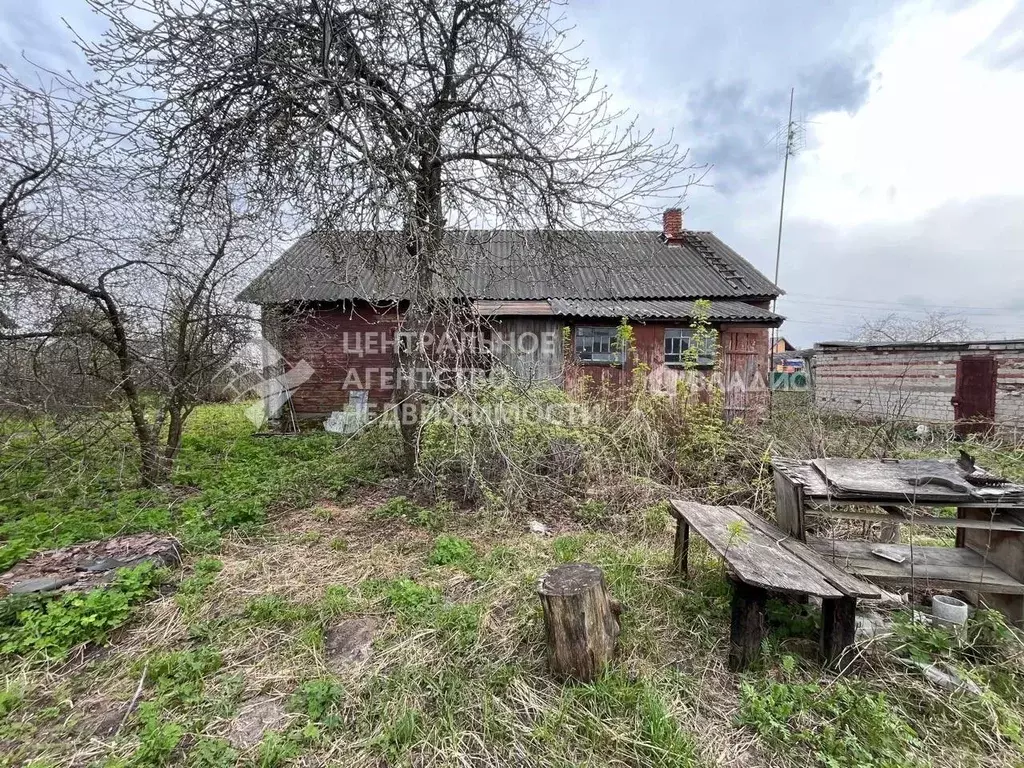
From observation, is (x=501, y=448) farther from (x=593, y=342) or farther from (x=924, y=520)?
(x=593, y=342)

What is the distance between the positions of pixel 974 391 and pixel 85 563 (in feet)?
45.0

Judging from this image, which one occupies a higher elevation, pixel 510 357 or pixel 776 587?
pixel 510 357

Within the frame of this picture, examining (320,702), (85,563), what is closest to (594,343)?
(320,702)

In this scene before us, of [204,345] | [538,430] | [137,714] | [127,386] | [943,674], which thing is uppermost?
[204,345]

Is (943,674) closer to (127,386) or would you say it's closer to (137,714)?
(137,714)

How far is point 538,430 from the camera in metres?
5.20

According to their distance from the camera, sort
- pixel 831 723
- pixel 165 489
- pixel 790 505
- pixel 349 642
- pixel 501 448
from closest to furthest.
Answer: pixel 831 723
pixel 349 642
pixel 790 505
pixel 501 448
pixel 165 489

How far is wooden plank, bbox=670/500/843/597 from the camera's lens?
214 centimetres

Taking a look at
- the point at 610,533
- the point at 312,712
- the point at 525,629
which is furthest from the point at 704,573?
the point at 312,712

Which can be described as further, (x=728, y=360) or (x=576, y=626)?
(x=728, y=360)

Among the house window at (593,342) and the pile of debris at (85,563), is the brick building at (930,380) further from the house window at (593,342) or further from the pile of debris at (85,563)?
the pile of debris at (85,563)

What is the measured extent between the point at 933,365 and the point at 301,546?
1275cm

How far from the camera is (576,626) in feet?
7.15

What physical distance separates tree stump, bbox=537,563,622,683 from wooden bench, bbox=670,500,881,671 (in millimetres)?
757
